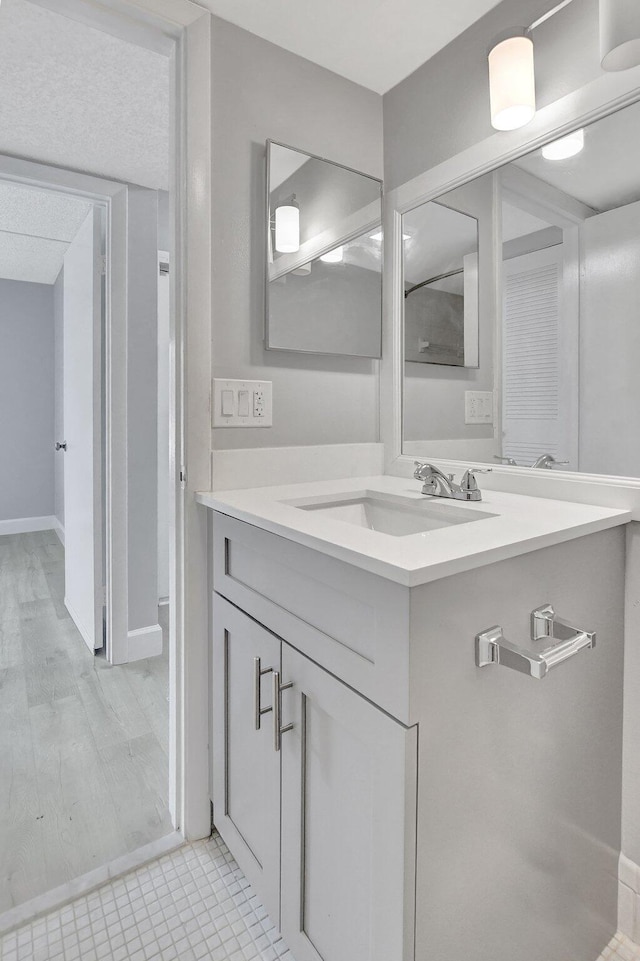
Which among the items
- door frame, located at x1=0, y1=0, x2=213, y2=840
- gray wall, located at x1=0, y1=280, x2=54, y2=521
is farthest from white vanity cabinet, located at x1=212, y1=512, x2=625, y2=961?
gray wall, located at x1=0, y1=280, x2=54, y2=521

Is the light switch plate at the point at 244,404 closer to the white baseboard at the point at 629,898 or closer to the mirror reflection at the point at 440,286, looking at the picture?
the mirror reflection at the point at 440,286

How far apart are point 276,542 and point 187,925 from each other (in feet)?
2.83

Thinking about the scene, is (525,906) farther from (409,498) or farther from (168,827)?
(168,827)

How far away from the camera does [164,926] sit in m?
1.11

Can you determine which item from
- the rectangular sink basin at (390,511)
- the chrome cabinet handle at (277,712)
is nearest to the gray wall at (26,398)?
the rectangular sink basin at (390,511)

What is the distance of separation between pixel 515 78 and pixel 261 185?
64 centimetres

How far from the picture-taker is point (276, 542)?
99cm

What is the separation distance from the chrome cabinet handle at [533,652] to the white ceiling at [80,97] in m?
1.74

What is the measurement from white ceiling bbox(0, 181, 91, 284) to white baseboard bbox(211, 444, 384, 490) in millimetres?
1698

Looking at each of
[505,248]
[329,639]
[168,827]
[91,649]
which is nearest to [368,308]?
[505,248]

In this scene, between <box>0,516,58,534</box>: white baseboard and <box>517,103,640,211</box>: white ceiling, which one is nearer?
<box>517,103,640,211</box>: white ceiling

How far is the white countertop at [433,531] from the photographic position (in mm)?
707

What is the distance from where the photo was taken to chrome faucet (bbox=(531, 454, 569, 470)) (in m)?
1.20

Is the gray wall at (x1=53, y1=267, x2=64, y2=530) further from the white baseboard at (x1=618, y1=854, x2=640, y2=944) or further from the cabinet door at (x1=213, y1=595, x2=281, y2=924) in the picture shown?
the white baseboard at (x1=618, y1=854, x2=640, y2=944)
